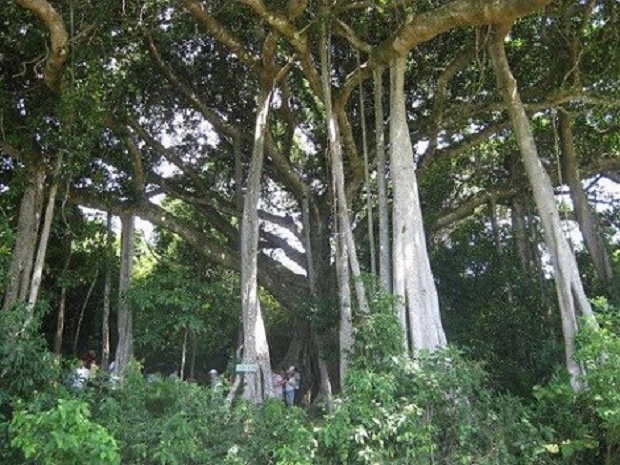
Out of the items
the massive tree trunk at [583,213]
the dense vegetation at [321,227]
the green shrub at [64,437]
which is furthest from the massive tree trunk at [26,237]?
the massive tree trunk at [583,213]

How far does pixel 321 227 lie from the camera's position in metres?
9.45

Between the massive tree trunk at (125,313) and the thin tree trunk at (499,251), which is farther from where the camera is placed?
the thin tree trunk at (499,251)

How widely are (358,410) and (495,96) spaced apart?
556 cm

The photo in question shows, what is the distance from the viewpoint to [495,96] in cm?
831

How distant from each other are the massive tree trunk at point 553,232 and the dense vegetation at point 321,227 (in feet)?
0.09

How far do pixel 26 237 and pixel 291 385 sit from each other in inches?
161

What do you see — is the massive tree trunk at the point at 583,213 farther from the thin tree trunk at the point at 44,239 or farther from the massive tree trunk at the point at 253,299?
the thin tree trunk at the point at 44,239

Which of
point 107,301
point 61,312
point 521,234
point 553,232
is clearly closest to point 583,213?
point 521,234

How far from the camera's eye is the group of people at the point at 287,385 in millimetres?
8877

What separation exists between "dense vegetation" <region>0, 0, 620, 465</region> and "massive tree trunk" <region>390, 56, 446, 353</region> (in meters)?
0.02

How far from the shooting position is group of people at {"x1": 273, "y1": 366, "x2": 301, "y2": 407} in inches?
350

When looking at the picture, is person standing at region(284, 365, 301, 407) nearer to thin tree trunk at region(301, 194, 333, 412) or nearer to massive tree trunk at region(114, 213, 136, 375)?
thin tree trunk at region(301, 194, 333, 412)

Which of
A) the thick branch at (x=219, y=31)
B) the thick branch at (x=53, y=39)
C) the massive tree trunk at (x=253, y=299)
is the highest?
the thick branch at (x=219, y=31)

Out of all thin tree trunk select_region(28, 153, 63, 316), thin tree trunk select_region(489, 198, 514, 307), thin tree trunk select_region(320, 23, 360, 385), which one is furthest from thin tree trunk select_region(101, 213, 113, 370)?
thin tree trunk select_region(489, 198, 514, 307)
